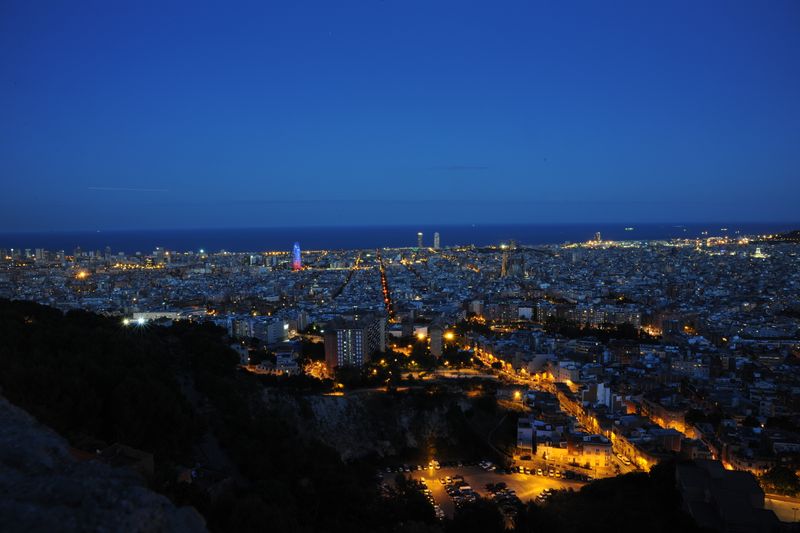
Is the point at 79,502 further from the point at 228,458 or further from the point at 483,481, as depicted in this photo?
the point at 483,481

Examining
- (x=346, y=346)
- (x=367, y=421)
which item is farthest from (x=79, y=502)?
(x=346, y=346)

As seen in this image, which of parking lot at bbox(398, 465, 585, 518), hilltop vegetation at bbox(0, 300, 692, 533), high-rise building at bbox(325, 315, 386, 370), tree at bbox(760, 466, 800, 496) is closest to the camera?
hilltop vegetation at bbox(0, 300, 692, 533)

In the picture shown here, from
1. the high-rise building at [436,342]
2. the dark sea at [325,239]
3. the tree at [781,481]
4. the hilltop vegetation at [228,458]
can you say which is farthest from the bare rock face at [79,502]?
the dark sea at [325,239]

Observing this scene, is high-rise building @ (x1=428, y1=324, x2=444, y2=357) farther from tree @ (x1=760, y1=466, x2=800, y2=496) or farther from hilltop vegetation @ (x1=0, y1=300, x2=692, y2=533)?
tree @ (x1=760, y1=466, x2=800, y2=496)

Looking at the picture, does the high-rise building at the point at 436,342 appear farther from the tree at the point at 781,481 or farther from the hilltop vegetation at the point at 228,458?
the tree at the point at 781,481

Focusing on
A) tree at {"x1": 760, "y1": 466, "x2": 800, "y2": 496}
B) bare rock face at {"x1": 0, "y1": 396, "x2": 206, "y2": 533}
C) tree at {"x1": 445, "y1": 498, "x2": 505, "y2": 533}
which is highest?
bare rock face at {"x1": 0, "y1": 396, "x2": 206, "y2": 533}

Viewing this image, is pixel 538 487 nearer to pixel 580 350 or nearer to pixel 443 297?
pixel 580 350

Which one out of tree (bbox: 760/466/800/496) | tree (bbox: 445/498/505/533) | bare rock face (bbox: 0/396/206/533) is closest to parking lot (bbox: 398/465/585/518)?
tree (bbox: 445/498/505/533)
